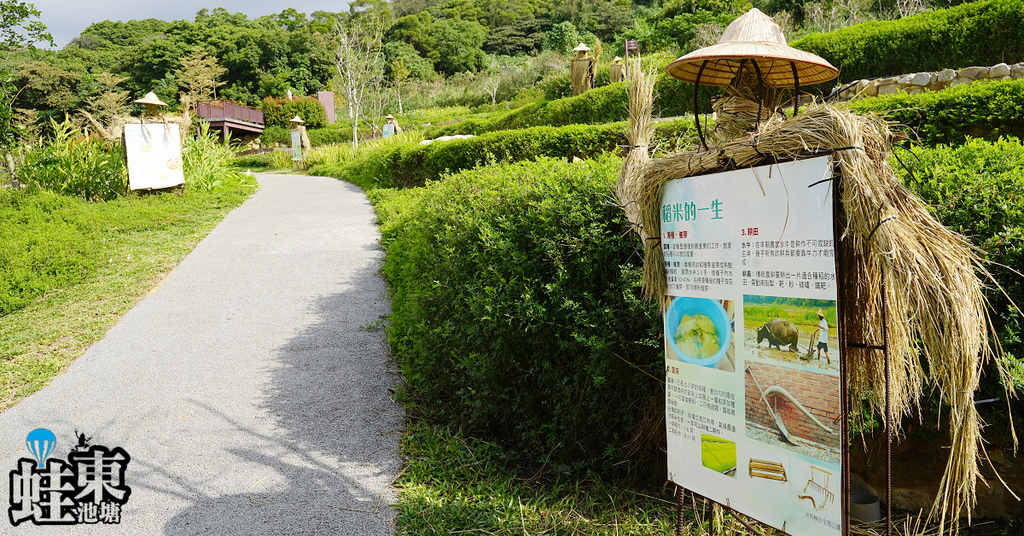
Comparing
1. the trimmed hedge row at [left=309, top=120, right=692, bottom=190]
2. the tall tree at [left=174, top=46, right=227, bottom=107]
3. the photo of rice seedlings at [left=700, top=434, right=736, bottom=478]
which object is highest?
the tall tree at [left=174, top=46, right=227, bottom=107]

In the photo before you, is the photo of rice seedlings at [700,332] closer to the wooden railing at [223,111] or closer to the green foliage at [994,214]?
the green foliage at [994,214]

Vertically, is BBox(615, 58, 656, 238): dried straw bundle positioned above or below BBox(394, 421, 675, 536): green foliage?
above

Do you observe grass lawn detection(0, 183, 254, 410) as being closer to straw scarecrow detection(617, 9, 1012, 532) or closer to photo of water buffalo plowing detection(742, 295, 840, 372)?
photo of water buffalo plowing detection(742, 295, 840, 372)

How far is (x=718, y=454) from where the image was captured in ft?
6.50

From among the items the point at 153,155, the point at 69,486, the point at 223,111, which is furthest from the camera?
the point at 223,111

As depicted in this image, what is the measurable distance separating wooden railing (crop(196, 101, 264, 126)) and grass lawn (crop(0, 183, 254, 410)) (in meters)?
20.2

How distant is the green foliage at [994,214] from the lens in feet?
7.53

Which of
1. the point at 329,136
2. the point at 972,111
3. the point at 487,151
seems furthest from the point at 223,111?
the point at 972,111

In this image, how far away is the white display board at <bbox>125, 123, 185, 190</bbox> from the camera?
33.8 feet

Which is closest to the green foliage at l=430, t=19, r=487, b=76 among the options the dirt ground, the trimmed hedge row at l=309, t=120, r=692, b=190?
the trimmed hedge row at l=309, t=120, r=692, b=190

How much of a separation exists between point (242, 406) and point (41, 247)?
4.99 meters

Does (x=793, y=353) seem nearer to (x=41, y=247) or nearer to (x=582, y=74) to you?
(x=41, y=247)

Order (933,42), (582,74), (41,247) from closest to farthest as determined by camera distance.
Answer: (41,247), (933,42), (582,74)

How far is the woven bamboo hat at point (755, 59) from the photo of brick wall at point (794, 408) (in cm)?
100
